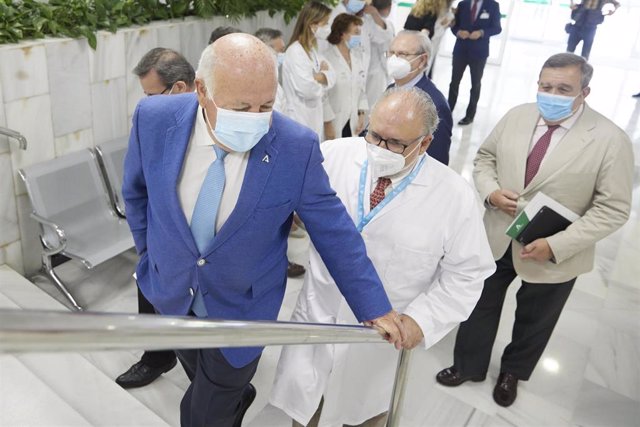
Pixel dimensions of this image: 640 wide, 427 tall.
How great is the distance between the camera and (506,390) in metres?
3.20

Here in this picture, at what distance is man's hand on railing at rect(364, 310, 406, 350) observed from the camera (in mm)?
1879

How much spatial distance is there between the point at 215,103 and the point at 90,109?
2.78 m

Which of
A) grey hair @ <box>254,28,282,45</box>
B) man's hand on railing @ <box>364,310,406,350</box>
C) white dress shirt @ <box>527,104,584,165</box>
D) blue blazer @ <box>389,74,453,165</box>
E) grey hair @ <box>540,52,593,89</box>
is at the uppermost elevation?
grey hair @ <box>540,52,593,89</box>

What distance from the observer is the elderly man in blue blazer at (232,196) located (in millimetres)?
1687

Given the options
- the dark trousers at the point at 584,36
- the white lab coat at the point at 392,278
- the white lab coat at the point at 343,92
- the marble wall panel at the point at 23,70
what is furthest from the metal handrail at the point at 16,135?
the dark trousers at the point at 584,36

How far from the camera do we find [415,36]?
389cm

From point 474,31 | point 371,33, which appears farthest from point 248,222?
point 474,31

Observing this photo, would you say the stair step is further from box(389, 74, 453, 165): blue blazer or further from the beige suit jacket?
box(389, 74, 453, 165): blue blazer

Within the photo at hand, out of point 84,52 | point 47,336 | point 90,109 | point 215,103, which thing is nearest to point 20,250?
point 90,109

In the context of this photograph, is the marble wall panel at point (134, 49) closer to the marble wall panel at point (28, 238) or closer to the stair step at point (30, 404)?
the marble wall panel at point (28, 238)

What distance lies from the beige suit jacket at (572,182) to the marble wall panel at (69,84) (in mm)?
2743

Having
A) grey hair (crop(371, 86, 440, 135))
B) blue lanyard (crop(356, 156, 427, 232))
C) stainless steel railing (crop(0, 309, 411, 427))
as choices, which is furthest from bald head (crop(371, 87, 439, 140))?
stainless steel railing (crop(0, 309, 411, 427))

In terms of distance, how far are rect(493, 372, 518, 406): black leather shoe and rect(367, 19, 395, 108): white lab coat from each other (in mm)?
4286

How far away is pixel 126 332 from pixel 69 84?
344 cm
